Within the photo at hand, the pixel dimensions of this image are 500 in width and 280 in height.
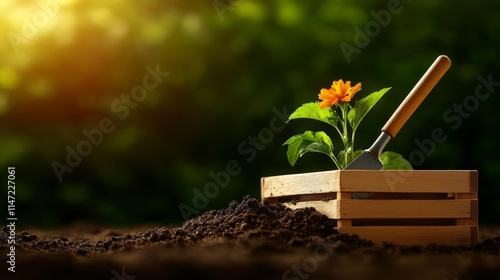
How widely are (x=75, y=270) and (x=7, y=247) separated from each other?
76 cm

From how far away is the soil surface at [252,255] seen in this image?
1.91m

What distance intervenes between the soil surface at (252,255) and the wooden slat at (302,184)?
90 mm

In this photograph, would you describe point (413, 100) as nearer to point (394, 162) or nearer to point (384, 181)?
point (394, 162)

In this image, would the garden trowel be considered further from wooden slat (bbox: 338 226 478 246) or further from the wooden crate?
wooden slat (bbox: 338 226 478 246)

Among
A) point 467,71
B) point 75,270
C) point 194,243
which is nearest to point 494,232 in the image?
point 467,71

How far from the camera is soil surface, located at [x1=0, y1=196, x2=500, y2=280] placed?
6.27 feet

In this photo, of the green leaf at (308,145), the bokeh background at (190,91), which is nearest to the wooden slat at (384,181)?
the green leaf at (308,145)

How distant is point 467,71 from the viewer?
14.3ft

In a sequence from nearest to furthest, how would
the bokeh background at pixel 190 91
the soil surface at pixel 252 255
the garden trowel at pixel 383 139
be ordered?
the soil surface at pixel 252 255 < the garden trowel at pixel 383 139 < the bokeh background at pixel 190 91

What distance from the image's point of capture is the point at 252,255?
2.12 m

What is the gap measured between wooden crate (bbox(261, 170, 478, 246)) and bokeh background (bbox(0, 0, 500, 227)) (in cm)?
108

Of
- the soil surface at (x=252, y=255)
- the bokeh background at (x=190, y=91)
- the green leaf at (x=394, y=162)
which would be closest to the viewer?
the soil surface at (x=252, y=255)

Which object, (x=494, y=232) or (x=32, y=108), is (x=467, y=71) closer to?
(x=494, y=232)

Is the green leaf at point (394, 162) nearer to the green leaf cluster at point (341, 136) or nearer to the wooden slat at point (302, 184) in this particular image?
the green leaf cluster at point (341, 136)
